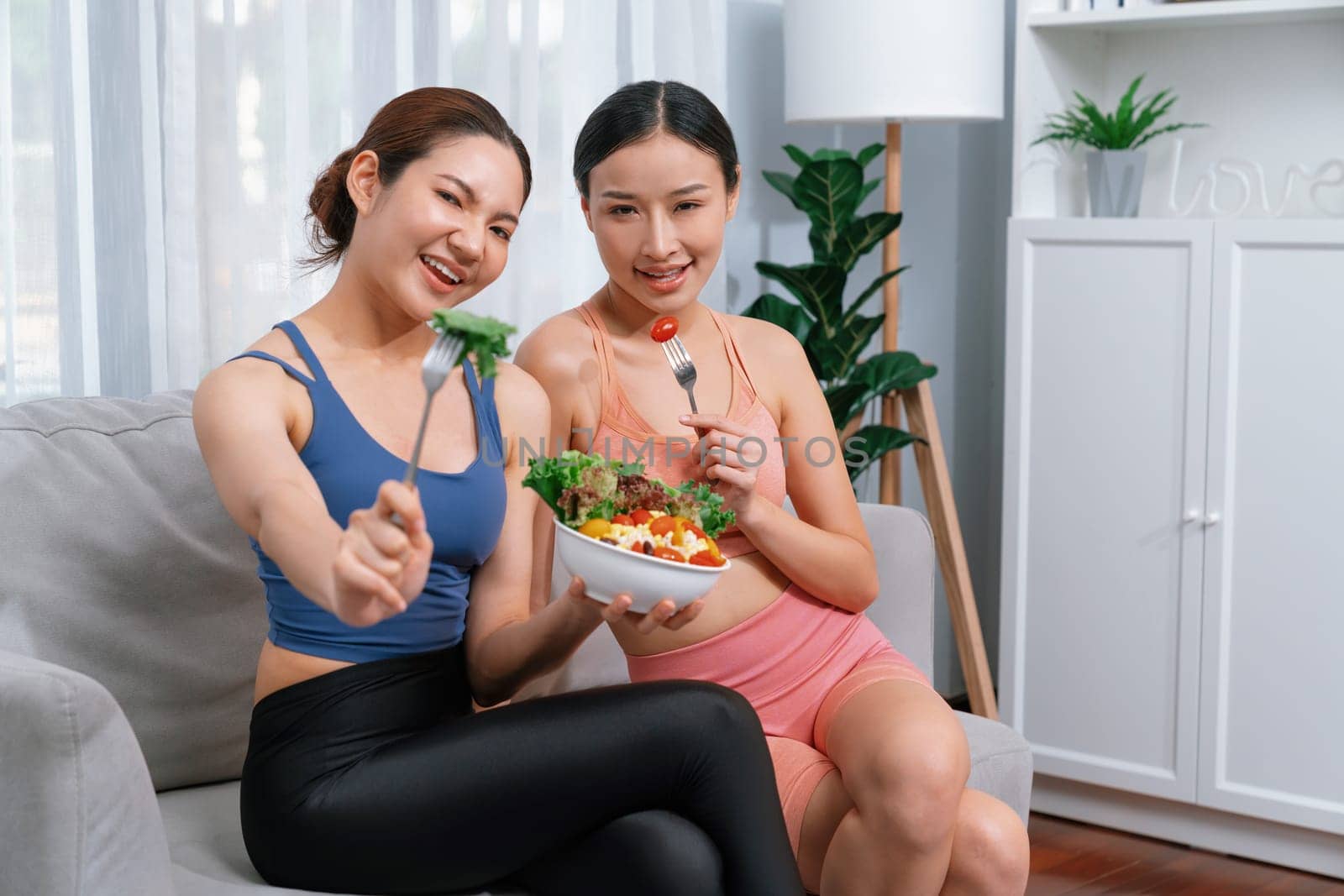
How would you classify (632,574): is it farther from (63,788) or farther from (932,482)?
(932,482)

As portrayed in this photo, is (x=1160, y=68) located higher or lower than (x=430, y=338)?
higher

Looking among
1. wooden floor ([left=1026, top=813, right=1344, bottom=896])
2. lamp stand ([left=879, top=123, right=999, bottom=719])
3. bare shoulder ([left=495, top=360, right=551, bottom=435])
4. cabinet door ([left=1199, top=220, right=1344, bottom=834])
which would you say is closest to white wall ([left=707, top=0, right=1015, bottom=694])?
lamp stand ([left=879, top=123, right=999, bottom=719])

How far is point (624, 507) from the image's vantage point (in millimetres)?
1402

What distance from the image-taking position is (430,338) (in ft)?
5.41

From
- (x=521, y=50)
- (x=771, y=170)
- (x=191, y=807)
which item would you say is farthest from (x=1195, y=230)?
(x=191, y=807)

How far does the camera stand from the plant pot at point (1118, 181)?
2.89 metres

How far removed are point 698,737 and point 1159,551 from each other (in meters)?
1.68

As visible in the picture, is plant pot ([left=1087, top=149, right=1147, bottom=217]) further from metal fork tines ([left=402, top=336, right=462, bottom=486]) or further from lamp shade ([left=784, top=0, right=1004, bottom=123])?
metal fork tines ([left=402, top=336, right=462, bottom=486])

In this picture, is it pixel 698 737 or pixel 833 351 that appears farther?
pixel 833 351

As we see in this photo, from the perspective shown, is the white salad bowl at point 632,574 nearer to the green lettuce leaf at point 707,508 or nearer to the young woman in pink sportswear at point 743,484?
the green lettuce leaf at point 707,508

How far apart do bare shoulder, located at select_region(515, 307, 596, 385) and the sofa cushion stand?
44 centimetres

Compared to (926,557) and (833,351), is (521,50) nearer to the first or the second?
(833,351)

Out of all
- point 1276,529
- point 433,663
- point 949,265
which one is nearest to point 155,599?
point 433,663

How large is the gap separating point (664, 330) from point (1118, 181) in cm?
154
